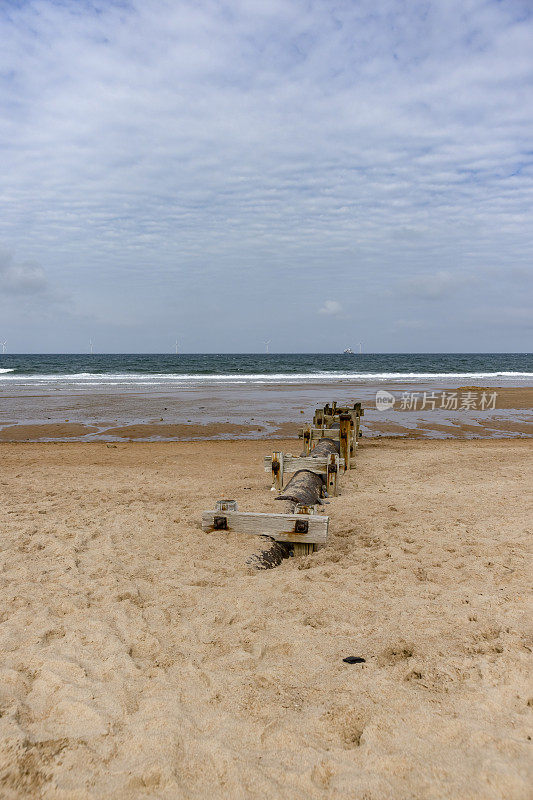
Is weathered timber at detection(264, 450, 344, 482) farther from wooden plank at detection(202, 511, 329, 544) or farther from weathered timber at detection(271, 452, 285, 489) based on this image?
wooden plank at detection(202, 511, 329, 544)

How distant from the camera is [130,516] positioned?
278 inches

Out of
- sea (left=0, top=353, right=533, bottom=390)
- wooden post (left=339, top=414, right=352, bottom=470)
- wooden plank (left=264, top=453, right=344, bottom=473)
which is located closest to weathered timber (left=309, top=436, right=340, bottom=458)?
wooden post (left=339, top=414, right=352, bottom=470)

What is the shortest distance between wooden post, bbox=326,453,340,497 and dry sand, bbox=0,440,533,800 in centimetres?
123

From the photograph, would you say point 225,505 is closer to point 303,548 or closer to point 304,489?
point 303,548

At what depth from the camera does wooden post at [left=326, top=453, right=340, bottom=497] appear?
328 inches

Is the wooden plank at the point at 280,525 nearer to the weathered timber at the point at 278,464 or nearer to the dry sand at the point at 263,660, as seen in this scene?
the dry sand at the point at 263,660

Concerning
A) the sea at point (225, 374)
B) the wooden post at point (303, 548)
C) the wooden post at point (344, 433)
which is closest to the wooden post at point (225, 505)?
the wooden post at point (303, 548)

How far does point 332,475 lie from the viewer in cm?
839

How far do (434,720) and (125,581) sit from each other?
322 cm

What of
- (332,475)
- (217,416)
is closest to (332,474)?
(332,475)

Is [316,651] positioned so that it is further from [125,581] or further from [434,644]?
[125,581]

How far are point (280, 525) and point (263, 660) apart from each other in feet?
7.38

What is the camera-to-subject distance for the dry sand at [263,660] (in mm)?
2422

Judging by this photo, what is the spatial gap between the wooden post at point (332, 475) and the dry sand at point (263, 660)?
1.23 meters
